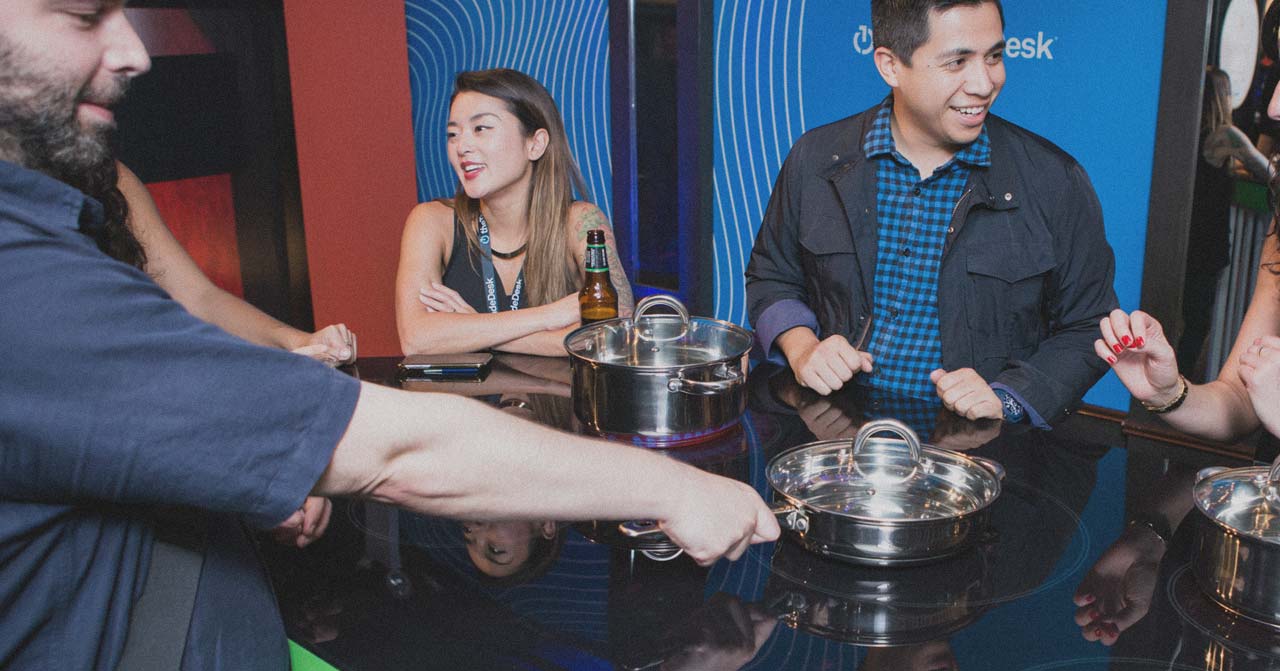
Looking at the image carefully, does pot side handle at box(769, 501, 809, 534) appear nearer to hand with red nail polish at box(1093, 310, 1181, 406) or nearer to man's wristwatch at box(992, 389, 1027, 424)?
hand with red nail polish at box(1093, 310, 1181, 406)

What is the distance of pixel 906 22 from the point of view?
93.1 inches

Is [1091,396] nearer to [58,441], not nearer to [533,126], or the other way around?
[533,126]

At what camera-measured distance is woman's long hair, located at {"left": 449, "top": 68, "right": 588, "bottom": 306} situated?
2.91 metres

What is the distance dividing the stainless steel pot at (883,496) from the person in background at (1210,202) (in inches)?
74.1

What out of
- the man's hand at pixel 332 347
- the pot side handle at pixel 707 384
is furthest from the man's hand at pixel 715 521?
the man's hand at pixel 332 347

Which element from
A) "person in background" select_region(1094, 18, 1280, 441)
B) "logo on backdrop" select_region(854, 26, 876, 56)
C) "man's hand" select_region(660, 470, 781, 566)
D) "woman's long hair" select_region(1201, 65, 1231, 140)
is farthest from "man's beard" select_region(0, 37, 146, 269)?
"logo on backdrop" select_region(854, 26, 876, 56)

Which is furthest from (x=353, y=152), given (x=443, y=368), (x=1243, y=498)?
(x=1243, y=498)

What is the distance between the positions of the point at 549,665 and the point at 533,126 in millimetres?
2135

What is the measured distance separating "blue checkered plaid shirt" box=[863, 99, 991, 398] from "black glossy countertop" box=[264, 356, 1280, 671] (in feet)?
2.99

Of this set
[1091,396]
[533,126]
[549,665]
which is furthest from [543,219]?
[549,665]

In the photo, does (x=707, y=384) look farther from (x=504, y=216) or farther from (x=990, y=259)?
(x=504, y=216)

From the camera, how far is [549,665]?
105cm

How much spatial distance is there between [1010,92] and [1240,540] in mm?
2358

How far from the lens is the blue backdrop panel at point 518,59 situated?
171 inches
